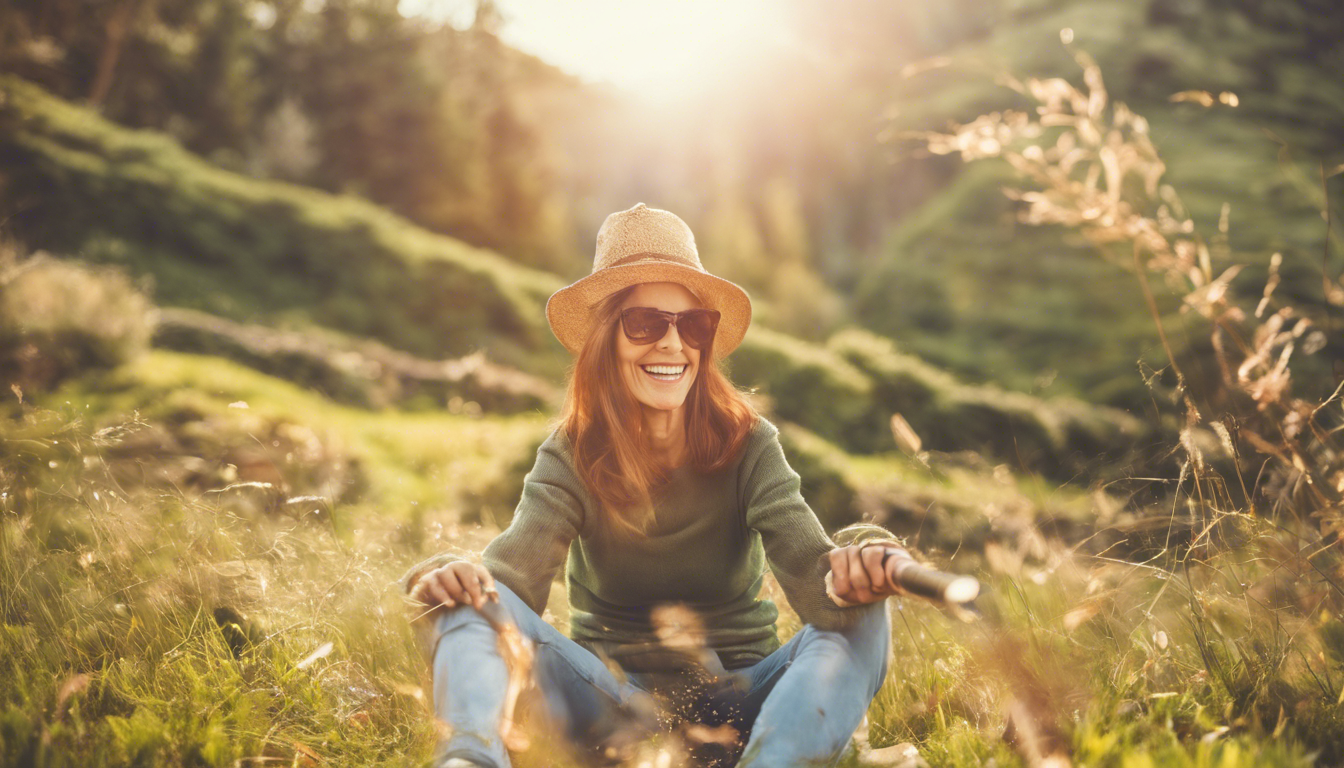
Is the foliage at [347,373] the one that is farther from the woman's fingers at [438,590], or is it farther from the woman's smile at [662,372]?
the woman's fingers at [438,590]

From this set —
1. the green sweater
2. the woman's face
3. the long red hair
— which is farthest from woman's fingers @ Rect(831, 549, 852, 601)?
the woman's face

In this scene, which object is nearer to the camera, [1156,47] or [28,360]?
[28,360]

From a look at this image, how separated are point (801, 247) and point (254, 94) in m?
13.3

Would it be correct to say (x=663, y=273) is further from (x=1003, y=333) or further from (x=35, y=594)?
(x=1003, y=333)

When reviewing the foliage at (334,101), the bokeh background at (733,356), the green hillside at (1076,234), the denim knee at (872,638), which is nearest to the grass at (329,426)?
the bokeh background at (733,356)

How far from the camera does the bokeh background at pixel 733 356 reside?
7.16 ft

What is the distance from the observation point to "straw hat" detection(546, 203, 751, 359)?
244cm

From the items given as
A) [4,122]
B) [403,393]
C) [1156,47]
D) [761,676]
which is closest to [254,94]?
[4,122]

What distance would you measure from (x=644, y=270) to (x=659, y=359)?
0.89ft

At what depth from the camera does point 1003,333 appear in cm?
1399

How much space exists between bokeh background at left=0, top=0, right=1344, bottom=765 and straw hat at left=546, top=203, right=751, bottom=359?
759 millimetres

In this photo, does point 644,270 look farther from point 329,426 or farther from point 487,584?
point 329,426

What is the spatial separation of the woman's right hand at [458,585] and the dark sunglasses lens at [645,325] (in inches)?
32.3

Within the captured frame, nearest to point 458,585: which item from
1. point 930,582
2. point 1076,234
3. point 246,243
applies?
point 930,582
